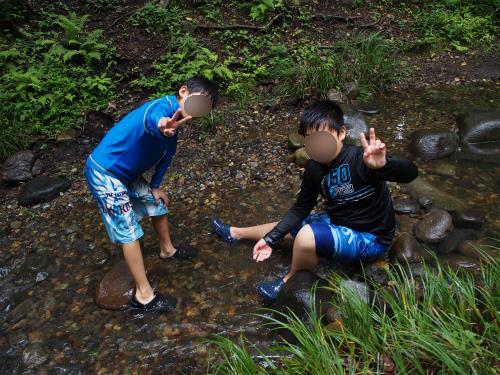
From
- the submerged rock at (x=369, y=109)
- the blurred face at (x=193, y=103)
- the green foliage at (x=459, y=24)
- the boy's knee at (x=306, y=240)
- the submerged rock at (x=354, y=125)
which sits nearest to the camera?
the blurred face at (x=193, y=103)

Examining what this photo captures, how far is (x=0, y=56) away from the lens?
243 inches

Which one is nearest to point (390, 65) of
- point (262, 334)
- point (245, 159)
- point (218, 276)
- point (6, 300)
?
point (245, 159)

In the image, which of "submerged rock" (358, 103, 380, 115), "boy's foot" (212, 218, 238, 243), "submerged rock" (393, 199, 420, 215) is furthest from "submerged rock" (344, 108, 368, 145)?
"boy's foot" (212, 218, 238, 243)

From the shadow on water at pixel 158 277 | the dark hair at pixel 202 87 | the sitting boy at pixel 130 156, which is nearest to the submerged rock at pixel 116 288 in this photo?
the shadow on water at pixel 158 277

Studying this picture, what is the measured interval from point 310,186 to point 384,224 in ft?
Result: 2.01

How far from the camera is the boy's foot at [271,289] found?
10.2 feet

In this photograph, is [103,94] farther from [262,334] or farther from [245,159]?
[262,334]

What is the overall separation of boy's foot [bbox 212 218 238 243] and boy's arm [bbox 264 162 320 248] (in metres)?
0.79

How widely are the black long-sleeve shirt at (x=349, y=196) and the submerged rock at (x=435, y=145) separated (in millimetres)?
2158

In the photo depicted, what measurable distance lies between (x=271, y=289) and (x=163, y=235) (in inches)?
44.0

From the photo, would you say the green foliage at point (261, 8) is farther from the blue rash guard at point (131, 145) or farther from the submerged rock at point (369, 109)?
the blue rash guard at point (131, 145)

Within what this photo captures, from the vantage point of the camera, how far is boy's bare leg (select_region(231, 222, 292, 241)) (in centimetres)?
374

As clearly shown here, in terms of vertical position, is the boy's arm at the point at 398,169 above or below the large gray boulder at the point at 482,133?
above

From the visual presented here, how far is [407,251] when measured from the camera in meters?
3.33
